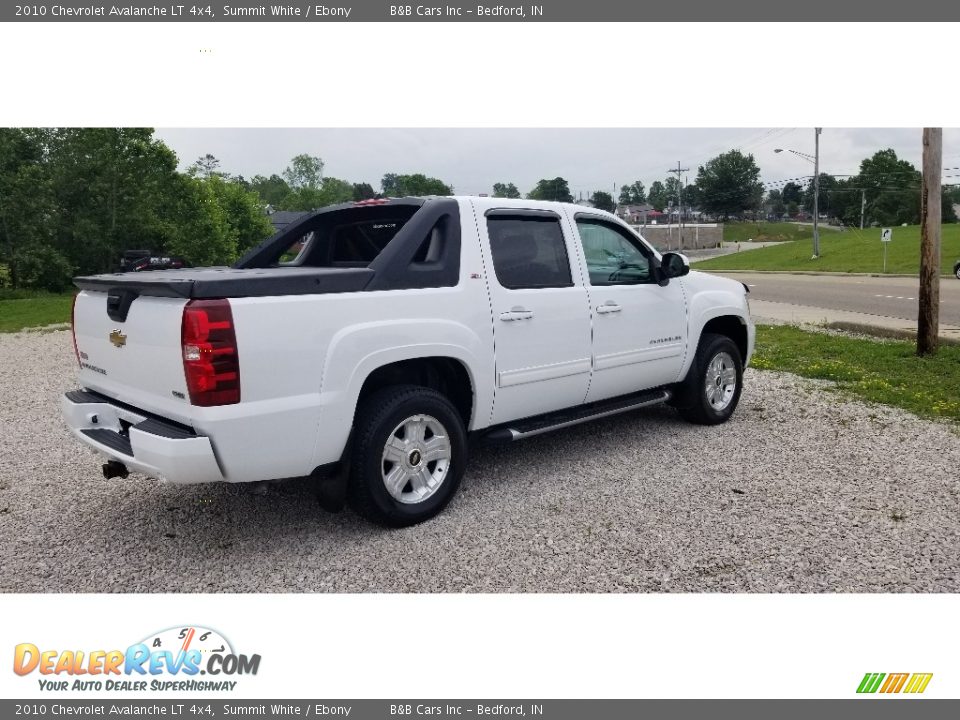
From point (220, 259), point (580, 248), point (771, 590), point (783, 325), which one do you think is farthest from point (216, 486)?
point (220, 259)

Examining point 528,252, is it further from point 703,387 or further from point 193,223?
point 193,223

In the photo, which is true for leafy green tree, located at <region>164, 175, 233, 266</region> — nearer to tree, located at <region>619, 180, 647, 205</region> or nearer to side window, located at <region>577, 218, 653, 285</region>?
side window, located at <region>577, 218, 653, 285</region>

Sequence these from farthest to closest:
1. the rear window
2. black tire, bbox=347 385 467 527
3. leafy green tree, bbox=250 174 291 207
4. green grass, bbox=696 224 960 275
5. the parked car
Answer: leafy green tree, bbox=250 174 291 207
green grass, bbox=696 224 960 275
the parked car
the rear window
black tire, bbox=347 385 467 527

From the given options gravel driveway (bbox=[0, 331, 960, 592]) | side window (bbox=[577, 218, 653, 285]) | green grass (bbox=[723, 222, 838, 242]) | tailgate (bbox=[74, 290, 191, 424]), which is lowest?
gravel driveway (bbox=[0, 331, 960, 592])

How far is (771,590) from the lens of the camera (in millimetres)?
3318

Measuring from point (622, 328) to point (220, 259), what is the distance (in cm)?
4253

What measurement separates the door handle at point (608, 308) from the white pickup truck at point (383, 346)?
24 millimetres

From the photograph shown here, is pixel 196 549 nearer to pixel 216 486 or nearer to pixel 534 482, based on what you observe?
pixel 216 486

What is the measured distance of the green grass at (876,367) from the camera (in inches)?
274

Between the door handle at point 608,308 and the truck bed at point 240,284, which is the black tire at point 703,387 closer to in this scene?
the door handle at point 608,308

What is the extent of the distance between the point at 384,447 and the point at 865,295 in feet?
65.7

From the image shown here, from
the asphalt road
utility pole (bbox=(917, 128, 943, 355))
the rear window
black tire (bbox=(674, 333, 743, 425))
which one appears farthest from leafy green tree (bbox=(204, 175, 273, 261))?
black tire (bbox=(674, 333, 743, 425))

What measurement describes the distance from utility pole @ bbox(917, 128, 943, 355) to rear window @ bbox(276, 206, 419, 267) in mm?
7799

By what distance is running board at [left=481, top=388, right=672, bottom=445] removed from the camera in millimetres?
4461
